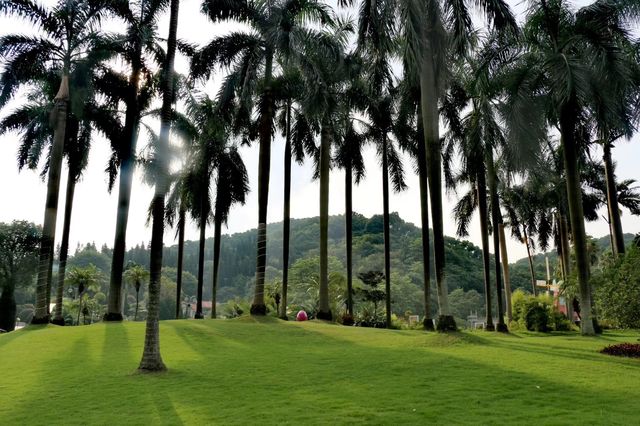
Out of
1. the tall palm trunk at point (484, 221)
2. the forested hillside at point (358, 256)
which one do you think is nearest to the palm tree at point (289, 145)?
the tall palm trunk at point (484, 221)

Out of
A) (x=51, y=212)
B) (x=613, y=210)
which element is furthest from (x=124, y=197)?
(x=613, y=210)

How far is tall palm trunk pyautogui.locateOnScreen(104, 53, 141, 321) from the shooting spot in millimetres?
22717

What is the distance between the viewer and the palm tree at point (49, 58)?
72.3 feet

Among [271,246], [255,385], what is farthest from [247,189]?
[271,246]

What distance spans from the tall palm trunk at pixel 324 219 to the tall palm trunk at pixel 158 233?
1170 centimetres

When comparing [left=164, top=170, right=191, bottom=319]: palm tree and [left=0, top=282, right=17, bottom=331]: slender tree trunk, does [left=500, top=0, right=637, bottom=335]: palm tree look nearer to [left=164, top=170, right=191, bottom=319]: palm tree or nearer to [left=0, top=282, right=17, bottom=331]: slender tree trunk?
[left=164, top=170, right=191, bottom=319]: palm tree

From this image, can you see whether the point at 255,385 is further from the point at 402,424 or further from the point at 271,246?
the point at 271,246

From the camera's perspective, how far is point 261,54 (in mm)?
22953

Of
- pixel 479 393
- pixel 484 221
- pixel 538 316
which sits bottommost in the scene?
pixel 479 393

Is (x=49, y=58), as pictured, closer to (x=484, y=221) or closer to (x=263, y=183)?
(x=263, y=183)

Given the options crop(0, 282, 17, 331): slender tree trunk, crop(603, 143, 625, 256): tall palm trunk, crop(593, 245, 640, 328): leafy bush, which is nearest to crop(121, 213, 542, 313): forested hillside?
crop(0, 282, 17, 331): slender tree trunk

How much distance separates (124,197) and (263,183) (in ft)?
22.3

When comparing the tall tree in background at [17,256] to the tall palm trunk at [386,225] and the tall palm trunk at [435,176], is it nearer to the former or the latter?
the tall palm trunk at [386,225]

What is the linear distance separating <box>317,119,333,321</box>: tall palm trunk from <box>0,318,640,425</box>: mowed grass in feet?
27.7
